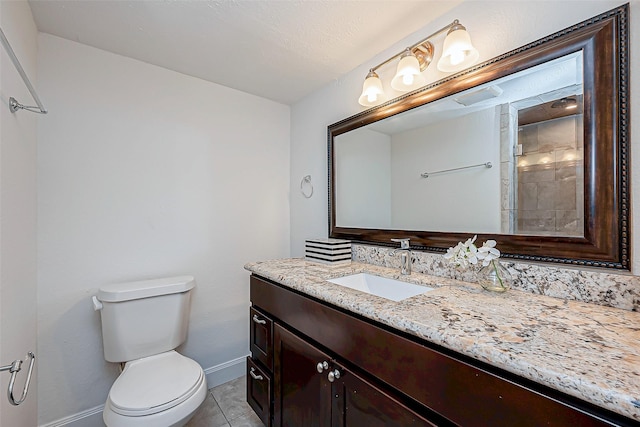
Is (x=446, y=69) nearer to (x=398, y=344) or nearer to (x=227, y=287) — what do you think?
(x=398, y=344)

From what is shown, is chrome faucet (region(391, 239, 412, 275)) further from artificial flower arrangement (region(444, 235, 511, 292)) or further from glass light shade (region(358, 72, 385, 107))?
glass light shade (region(358, 72, 385, 107))

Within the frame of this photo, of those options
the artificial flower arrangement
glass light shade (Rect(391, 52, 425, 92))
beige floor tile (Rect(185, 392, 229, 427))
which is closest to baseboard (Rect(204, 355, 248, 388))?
beige floor tile (Rect(185, 392, 229, 427))

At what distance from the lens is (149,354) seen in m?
1.58

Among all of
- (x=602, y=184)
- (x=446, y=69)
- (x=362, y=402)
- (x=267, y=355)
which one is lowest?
(x=267, y=355)

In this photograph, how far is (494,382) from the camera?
609 mm

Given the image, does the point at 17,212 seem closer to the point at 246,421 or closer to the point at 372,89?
the point at 246,421

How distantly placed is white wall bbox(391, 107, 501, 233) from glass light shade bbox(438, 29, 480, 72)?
8.8 inches

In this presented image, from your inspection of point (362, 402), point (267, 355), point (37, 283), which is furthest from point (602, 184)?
point (37, 283)

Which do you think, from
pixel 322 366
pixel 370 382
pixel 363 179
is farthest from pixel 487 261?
pixel 363 179

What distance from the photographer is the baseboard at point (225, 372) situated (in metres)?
2.01

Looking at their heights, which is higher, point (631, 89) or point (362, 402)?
point (631, 89)

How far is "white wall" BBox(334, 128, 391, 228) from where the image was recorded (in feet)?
5.43

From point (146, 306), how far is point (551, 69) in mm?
2142

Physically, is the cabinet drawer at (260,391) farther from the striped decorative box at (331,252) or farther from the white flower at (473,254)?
the white flower at (473,254)
